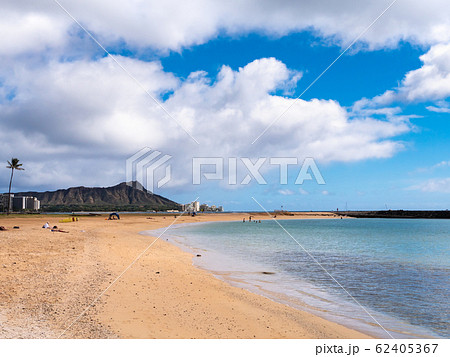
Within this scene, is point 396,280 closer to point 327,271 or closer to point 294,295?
point 327,271

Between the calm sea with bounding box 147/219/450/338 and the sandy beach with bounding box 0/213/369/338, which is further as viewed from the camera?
the calm sea with bounding box 147/219/450/338

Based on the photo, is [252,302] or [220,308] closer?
[220,308]

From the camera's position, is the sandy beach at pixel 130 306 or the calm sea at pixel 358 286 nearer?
the sandy beach at pixel 130 306

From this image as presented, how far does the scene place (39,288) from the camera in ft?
29.2

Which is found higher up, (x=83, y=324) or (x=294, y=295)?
(x=83, y=324)

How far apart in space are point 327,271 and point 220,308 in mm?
9403

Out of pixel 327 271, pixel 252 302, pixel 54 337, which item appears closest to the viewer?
pixel 54 337

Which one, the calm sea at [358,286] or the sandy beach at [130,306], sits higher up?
the sandy beach at [130,306]

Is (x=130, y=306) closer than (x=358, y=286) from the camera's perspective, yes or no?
Yes

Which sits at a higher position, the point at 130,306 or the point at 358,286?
the point at 130,306

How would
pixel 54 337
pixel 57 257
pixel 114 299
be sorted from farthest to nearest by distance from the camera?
pixel 57 257, pixel 114 299, pixel 54 337

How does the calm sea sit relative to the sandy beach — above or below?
below
